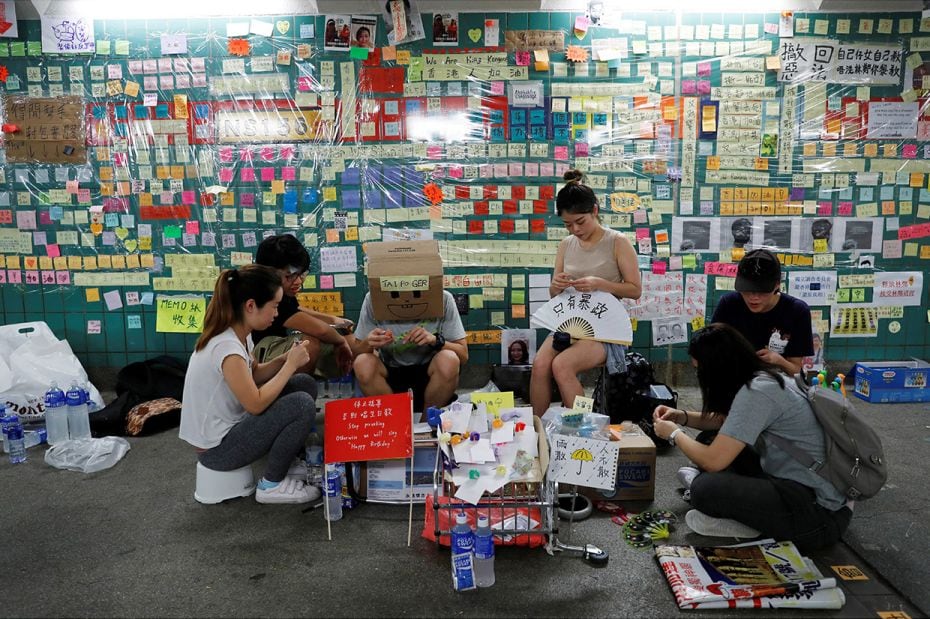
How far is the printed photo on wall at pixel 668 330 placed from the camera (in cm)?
437

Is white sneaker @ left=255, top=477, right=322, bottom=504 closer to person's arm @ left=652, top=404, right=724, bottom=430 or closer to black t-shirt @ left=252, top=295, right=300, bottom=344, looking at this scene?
black t-shirt @ left=252, top=295, right=300, bottom=344

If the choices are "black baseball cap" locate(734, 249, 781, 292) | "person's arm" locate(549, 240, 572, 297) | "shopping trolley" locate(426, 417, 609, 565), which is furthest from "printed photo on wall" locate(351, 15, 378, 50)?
"shopping trolley" locate(426, 417, 609, 565)

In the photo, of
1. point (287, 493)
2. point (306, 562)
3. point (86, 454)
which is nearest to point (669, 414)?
point (306, 562)

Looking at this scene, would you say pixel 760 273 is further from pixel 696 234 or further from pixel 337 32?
pixel 337 32

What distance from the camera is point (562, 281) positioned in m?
3.39

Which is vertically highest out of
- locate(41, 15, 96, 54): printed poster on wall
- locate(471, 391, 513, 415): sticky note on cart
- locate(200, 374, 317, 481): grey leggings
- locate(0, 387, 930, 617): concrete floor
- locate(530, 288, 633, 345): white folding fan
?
locate(41, 15, 96, 54): printed poster on wall

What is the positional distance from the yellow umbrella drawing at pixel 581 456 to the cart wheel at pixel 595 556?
0.28 metres

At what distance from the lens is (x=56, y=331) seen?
4.44 m

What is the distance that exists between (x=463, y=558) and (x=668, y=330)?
2747mm

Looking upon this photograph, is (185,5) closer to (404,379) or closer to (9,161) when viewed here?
(9,161)

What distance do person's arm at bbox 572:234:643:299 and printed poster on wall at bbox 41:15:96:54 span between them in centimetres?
349

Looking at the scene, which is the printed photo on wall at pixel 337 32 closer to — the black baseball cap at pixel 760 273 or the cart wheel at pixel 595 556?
the black baseball cap at pixel 760 273

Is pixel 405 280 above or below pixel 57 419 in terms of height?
above

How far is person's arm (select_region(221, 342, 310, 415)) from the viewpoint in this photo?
2545mm
